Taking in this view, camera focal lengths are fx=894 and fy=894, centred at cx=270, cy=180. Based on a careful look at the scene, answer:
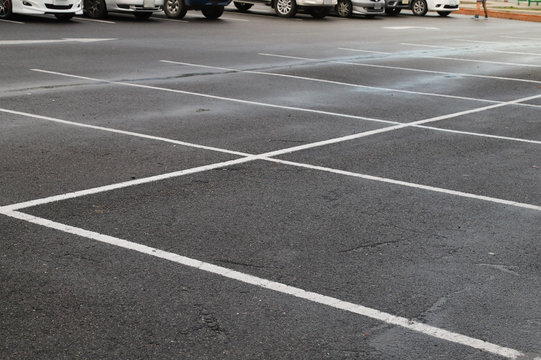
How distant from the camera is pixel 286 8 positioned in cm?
3081

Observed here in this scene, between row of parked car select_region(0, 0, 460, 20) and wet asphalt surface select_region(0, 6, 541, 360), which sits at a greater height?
row of parked car select_region(0, 0, 460, 20)

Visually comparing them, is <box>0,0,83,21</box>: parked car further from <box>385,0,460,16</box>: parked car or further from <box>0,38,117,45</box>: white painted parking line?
<box>385,0,460,16</box>: parked car

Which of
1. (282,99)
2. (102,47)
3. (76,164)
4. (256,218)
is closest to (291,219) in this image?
(256,218)

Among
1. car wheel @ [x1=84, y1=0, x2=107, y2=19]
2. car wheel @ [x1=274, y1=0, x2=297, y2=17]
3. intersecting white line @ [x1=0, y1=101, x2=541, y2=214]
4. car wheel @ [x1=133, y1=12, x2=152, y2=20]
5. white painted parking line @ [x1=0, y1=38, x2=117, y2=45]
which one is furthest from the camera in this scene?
car wheel @ [x1=274, y1=0, x2=297, y2=17]

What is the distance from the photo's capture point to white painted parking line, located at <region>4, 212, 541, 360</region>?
449cm

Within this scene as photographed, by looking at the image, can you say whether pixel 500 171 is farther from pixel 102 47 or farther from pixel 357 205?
pixel 102 47

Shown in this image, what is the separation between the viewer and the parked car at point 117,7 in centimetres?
2462

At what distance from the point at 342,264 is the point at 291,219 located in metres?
1.03

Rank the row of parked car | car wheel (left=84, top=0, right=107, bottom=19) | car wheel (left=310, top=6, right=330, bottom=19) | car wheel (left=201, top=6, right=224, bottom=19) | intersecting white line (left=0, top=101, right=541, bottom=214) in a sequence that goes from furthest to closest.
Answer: car wheel (left=310, top=6, right=330, bottom=19), car wheel (left=201, top=6, right=224, bottom=19), car wheel (left=84, top=0, right=107, bottom=19), the row of parked car, intersecting white line (left=0, top=101, right=541, bottom=214)

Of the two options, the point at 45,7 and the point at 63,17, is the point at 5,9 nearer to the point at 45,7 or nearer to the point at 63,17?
the point at 45,7

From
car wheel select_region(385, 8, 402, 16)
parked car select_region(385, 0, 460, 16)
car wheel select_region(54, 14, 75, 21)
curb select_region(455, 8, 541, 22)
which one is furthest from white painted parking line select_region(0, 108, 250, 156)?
curb select_region(455, 8, 541, 22)

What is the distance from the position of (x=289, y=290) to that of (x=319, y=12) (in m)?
26.8

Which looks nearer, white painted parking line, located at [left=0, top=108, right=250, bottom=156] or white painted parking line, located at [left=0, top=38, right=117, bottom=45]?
white painted parking line, located at [left=0, top=108, right=250, bottom=156]

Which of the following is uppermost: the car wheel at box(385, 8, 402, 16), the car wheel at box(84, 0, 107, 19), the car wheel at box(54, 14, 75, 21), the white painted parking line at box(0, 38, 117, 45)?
the car wheel at box(84, 0, 107, 19)
